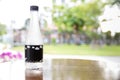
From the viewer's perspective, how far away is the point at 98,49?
3.30 meters

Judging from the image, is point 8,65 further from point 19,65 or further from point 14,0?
point 14,0

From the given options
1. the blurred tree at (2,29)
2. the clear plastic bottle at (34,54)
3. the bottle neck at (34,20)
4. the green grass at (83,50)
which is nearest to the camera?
the clear plastic bottle at (34,54)

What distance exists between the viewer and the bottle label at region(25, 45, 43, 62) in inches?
39.4

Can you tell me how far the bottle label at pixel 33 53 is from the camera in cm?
100

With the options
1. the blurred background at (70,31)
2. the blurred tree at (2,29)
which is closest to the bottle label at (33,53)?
the blurred background at (70,31)

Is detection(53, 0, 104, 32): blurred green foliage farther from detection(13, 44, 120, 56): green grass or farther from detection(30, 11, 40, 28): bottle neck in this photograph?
detection(30, 11, 40, 28): bottle neck

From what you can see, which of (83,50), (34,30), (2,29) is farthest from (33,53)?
(83,50)

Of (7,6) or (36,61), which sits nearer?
(36,61)

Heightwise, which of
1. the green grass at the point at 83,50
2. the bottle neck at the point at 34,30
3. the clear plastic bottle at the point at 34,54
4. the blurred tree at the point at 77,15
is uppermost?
the blurred tree at the point at 77,15

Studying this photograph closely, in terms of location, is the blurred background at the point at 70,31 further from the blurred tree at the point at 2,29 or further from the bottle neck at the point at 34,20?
the bottle neck at the point at 34,20

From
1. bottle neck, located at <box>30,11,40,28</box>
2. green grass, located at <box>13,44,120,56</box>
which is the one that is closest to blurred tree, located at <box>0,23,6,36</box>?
green grass, located at <box>13,44,120,56</box>

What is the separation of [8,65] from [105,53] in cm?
239

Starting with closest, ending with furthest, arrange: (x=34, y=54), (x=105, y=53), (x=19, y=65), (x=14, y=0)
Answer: (x=34, y=54) < (x=19, y=65) < (x=14, y=0) < (x=105, y=53)

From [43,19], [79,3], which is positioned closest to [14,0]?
[43,19]
